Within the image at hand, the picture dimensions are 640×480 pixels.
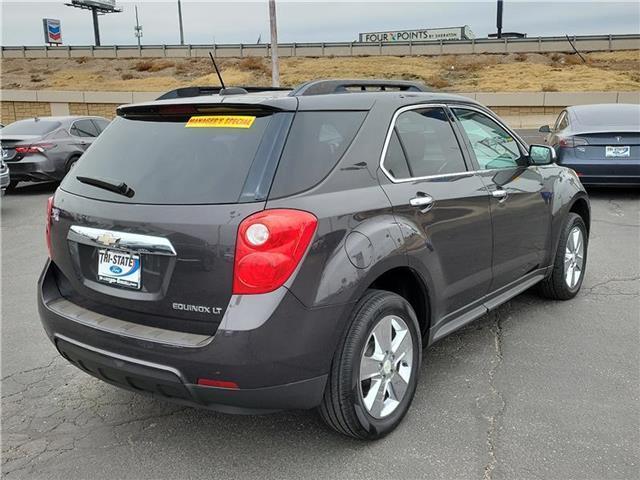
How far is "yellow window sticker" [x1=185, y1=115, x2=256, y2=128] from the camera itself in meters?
2.76

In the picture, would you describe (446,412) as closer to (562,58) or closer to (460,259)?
(460,259)

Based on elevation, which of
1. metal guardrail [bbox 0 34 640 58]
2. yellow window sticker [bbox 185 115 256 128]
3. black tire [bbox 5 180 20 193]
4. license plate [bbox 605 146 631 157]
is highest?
metal guardrail [bbox 0 34 640 58]

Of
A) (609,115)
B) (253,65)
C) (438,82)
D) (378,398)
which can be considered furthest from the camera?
(253,65)

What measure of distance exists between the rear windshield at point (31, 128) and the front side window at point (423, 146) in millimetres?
10116

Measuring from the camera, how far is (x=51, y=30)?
265ft

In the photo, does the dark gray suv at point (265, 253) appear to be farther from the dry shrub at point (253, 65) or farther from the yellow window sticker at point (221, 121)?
the dry shrub at point (253, 65)

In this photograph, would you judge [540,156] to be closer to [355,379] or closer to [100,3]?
[355,379]

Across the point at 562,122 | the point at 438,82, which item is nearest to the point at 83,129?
the point at 562,122

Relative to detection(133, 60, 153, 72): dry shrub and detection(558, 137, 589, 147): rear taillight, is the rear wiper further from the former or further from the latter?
detection(133, 60, 153, 72): dry shrub

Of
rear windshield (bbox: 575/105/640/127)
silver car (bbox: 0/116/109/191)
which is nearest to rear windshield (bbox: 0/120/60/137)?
silver car (bbox: 0/116/109/191)

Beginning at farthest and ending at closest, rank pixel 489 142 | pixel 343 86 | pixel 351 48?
pixel 351 48, pixel 489 142, pixel 343 86

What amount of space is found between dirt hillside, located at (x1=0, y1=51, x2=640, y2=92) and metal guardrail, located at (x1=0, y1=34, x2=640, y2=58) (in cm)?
149

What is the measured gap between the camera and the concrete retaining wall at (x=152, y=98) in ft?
89.4

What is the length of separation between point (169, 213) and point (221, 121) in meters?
0.52
